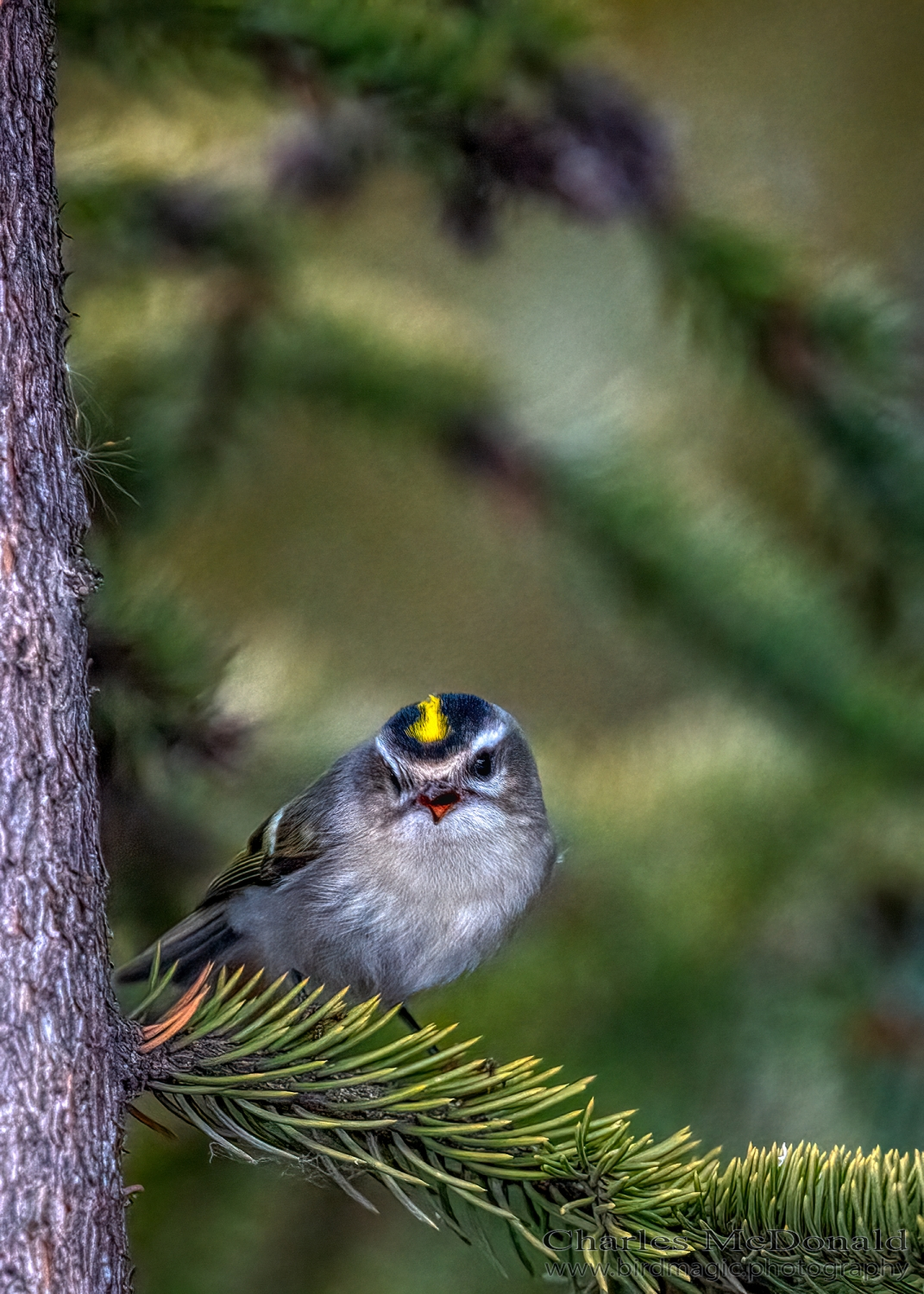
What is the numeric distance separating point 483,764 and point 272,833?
21cm

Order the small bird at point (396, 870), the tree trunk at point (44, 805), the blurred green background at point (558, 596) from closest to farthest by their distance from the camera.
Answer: the tree trunk at point (44, 805) → the blurred green background at point (558, 596) → the small bird at point (396, 870)

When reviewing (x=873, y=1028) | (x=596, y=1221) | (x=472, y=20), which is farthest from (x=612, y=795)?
(x=472, y=20)

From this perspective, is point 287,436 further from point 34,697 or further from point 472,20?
point 34,697

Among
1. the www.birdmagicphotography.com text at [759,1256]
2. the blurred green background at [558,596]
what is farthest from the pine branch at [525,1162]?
the blurred green background at [558,596]

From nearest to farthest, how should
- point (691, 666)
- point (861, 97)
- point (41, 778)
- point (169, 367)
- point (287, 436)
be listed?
point (41, 778) → point (169, 367) → point (691, 666) → point (287, 436) → point (861, 97)

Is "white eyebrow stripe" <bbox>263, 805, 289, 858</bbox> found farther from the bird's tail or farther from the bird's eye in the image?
the bird's eye

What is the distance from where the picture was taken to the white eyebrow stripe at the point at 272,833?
115 centimetres

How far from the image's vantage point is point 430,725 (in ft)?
3.80

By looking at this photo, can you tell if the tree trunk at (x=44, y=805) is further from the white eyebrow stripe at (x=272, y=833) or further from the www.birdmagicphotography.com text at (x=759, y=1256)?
the white eyebrow stripe at (x=272, y=833)

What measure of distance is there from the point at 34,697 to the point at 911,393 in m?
0.99

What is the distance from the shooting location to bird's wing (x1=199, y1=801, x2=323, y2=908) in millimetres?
1124

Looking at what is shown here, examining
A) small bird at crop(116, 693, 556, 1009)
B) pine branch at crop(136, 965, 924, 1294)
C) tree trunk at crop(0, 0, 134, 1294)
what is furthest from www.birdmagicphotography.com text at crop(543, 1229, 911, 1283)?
small bird at crop(116, 693, 556, 1009)

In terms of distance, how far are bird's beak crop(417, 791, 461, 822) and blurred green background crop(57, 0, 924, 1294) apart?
102mm

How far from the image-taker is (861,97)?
1904 mm
